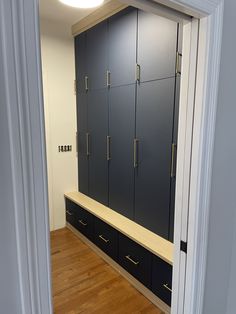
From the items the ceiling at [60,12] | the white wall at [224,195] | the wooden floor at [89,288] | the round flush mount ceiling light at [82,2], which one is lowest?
the wooden floor at [89,288]

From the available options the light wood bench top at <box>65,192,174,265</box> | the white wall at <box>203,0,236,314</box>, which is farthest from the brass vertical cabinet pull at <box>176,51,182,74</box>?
the light wood bench top at <box>65,192,174,265</box>

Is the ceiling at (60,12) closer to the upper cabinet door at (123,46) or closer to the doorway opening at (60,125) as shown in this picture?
the doorway opening at (60,125)

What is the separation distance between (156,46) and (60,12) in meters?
1.51

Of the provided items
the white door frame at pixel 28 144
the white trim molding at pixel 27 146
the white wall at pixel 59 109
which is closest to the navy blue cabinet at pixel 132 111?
the white wall at pixel 59 109

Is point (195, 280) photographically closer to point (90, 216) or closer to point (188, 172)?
point (188, 172)

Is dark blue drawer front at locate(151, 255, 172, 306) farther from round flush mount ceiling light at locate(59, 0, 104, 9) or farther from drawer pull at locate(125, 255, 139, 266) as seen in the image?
round flush mount ceiling light at locate(59, 0, 104, 9)

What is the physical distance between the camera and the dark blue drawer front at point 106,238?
8.26 feet

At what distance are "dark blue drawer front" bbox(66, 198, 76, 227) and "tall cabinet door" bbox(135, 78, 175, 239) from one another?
1246mm

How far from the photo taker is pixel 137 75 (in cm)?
226

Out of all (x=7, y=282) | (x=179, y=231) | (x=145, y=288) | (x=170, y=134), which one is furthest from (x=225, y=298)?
(x=7, y=282)

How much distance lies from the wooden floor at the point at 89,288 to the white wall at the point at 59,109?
2.78ft

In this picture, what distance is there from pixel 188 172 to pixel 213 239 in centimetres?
42

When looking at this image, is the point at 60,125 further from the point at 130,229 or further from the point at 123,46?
the point at 130,229

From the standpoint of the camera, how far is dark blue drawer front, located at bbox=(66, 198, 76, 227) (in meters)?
3.33
